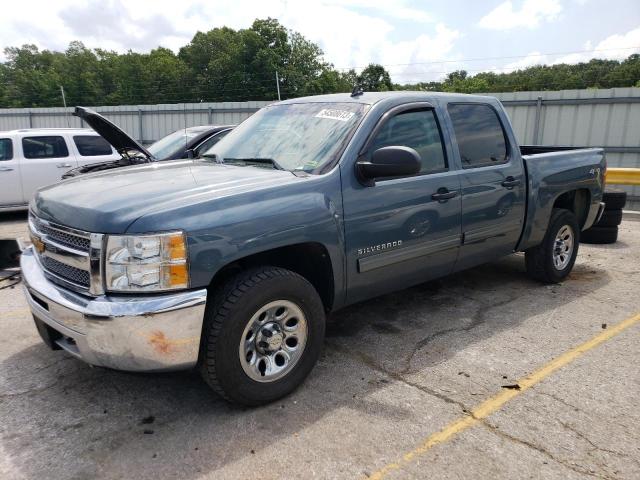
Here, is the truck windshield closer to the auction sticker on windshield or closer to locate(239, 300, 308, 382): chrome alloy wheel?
the auction sticker on windshield

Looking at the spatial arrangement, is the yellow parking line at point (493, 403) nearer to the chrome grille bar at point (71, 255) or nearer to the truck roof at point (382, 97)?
the chrome grille bar at point (71, 255)

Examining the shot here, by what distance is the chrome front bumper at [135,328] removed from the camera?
263cm

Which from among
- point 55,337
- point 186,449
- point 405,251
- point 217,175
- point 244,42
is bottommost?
point 186,449

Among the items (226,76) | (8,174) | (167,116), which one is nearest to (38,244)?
(8,174)

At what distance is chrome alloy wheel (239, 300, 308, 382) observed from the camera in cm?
304

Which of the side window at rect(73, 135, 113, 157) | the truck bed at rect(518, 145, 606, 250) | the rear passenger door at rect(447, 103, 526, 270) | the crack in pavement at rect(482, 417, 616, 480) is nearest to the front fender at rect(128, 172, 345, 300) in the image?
the crack in pavement at rect(482, 417, 616, 480)

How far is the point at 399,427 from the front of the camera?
9.62 ft

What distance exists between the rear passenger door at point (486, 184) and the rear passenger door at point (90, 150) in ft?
25.7

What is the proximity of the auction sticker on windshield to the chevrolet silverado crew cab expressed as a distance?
15 mm

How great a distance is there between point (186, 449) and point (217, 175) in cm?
167

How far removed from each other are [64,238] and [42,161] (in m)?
7.97

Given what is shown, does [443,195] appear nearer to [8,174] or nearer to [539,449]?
[539,449]

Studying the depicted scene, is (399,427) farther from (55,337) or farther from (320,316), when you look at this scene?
(55,337)

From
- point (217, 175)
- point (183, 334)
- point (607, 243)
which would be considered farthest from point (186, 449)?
point (607, 243)
